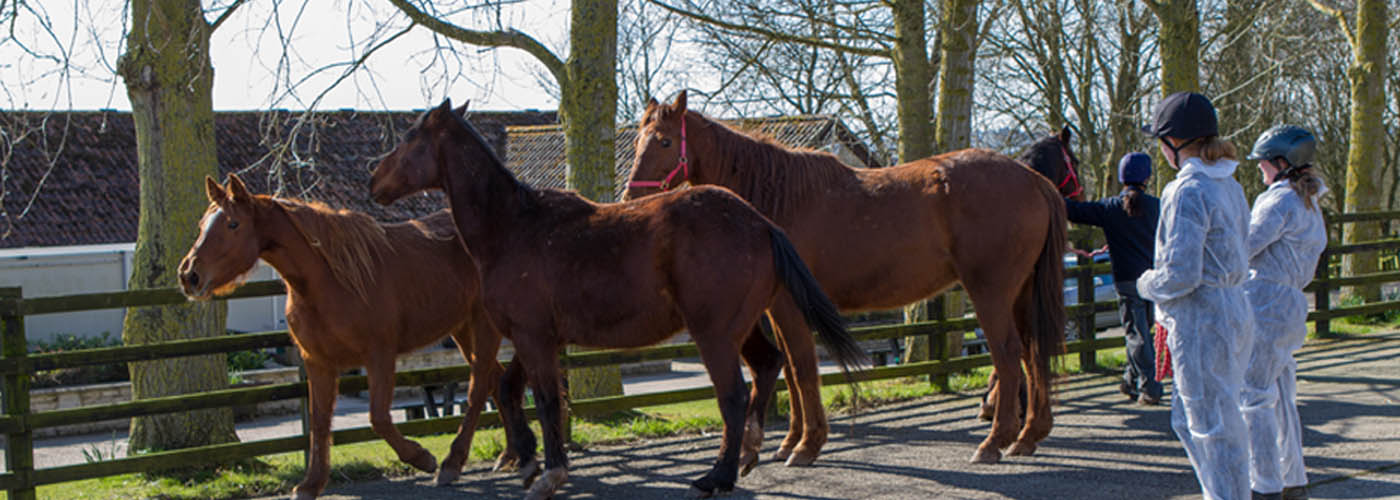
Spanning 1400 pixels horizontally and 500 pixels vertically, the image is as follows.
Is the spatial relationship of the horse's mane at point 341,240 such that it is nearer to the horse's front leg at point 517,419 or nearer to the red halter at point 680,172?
the horse's front leg at point 517,419

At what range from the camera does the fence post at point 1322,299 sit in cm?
1296

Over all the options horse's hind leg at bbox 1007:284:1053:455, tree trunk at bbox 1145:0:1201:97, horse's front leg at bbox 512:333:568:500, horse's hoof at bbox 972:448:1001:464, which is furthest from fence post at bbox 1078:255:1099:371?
horse's front leg at bbox 512:333:568:500

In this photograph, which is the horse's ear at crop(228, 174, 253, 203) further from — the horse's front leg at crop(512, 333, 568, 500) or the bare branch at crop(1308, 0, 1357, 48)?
the bare branch at crop(1308, 0, 1357, 48)

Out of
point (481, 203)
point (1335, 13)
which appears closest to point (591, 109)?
point (481, 203)

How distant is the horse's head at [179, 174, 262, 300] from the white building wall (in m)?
16.2

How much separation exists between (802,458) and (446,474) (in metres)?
2.11

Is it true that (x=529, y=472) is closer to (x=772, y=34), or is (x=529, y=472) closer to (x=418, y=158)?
(x=418, y=158)

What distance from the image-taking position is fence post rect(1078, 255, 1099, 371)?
10.9 meters

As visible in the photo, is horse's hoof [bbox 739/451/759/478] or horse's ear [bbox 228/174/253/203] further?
horse's hoof [bbox 739/451/759/478]

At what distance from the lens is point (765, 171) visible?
743cm

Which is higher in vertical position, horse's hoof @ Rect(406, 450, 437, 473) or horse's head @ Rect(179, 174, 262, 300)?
horse's head @ Rect(179, 174, 262, 300)

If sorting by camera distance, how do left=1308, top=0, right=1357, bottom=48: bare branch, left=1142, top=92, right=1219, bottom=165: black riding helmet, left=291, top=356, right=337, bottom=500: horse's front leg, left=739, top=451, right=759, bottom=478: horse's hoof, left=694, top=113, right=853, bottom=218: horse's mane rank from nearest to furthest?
left=1142, top=92, right=1219, bottom=165: black riding helmet, left=291, top=356, right=337, bottom=500: horse's front leg, left=739, top=451, right=759, bottom=478: horse's hoof, left=694, top=113, right=853, bottom=218: horse's mane, left=1308, top=0, right=1357, bottom=48: bare branch

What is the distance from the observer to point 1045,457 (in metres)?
7.14

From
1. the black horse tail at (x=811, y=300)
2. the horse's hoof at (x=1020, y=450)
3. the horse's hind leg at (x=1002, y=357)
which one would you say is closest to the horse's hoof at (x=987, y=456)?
the horse's hind leg at (x=1002, y=357)
